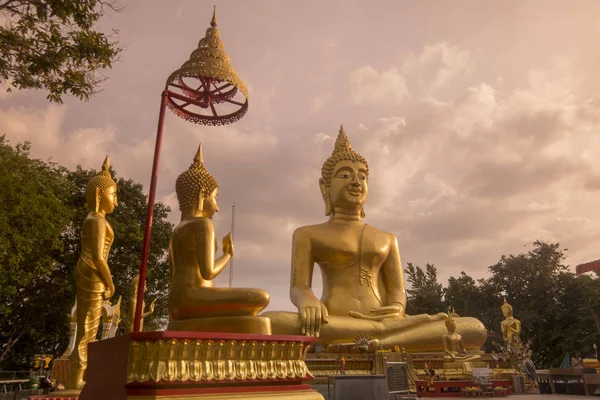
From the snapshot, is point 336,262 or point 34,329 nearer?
point 336,262

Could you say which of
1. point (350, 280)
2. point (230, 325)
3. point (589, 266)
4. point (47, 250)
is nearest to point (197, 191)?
point (230, 325)

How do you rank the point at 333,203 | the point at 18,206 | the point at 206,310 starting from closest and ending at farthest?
the point at 206,310, the point at 333,203, the point at 18,206

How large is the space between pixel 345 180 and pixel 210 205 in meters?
7.59

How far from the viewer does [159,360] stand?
3.17 metres

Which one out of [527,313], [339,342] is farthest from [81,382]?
[527,313]

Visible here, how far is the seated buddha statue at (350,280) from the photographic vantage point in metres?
9.98

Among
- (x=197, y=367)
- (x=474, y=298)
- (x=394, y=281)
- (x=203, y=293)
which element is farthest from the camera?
(x=474, y=298)

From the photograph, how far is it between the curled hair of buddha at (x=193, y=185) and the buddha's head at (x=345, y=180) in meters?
7.37

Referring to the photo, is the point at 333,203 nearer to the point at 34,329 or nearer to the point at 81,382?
the point at 81,382

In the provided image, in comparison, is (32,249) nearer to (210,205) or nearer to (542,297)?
(210,205)

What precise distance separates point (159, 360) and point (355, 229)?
9.23 metres

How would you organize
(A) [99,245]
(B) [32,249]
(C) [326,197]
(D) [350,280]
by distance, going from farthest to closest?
(B) [32,249]
(C) [326,197]
(D) [350,280]
(A) [99,245]

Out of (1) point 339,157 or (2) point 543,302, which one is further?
(2) point 543,302

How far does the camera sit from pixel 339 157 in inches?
495
